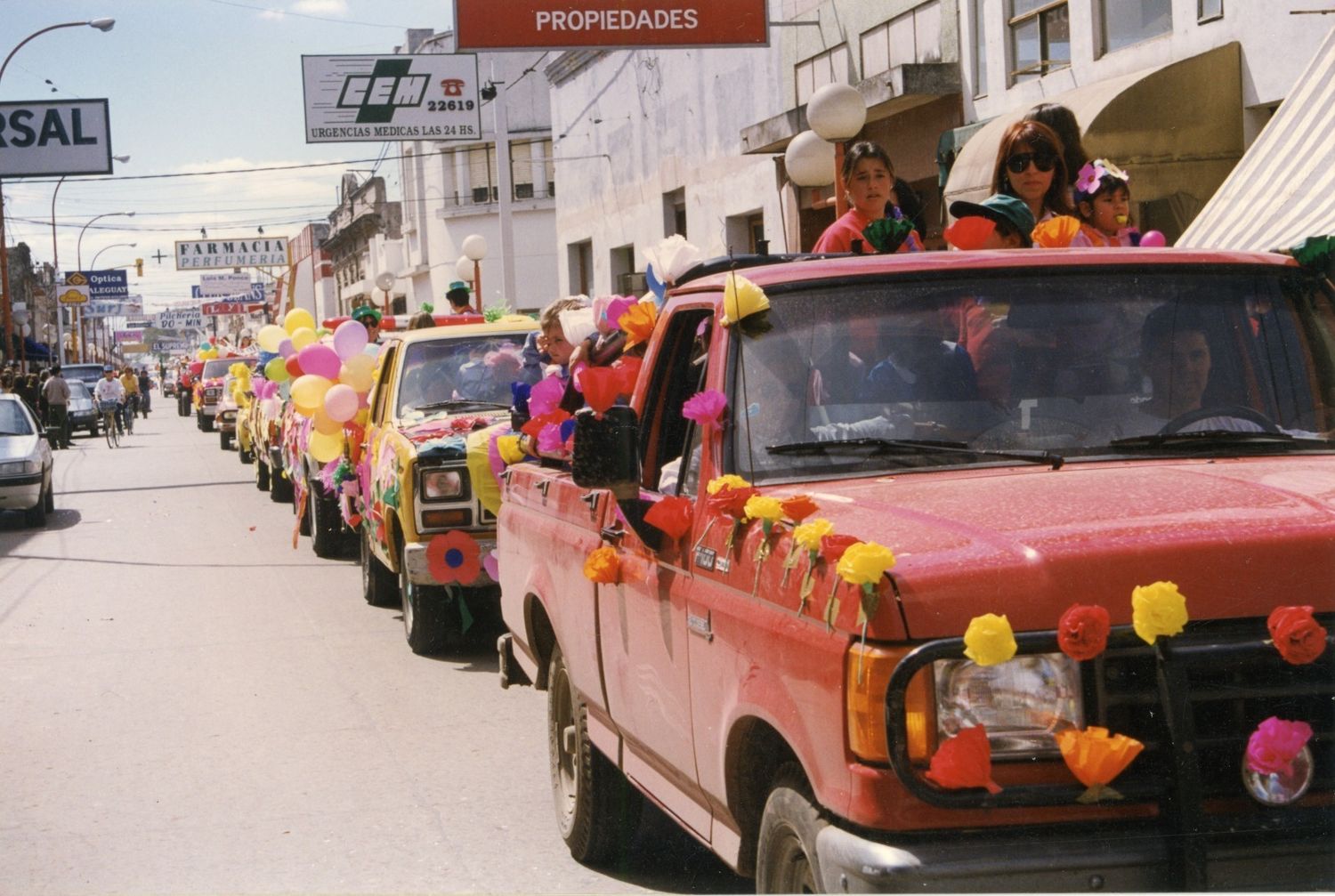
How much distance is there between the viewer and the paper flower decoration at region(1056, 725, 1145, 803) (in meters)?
2.88

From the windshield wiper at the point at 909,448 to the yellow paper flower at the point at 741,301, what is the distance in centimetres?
38

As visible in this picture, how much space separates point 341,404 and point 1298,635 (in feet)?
31.3

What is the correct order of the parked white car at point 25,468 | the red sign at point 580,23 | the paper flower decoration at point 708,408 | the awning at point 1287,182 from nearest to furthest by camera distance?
1. the paper flower decoration at point 708,408
2. the awning at point 1287,182
3. the red sign at point 580,23
4. the parked white car at point 25,468

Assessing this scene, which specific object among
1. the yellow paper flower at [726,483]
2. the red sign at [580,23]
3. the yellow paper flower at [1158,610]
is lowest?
the yellow paper flower at [1158,610]

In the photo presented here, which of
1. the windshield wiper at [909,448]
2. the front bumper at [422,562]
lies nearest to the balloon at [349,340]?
the front bumper at [422,562]

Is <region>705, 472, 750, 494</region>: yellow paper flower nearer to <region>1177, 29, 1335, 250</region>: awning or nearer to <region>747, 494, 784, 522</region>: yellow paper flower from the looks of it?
<region>747, 494, 784, 522</region>: yellow paper flower

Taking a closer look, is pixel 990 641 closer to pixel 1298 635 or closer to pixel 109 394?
pixel 1298 635

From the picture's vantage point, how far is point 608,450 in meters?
4.17

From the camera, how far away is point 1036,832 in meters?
2.96

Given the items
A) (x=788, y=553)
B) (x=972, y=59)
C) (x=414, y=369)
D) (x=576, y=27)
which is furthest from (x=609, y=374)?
(x=972, y=59)

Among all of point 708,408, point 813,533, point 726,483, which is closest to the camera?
point 813,533

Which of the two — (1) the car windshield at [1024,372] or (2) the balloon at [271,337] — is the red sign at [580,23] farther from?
(1) the car windshield at [1024,372]

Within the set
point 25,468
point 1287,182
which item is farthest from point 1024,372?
point 25,468

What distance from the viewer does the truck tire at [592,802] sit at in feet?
17.4
